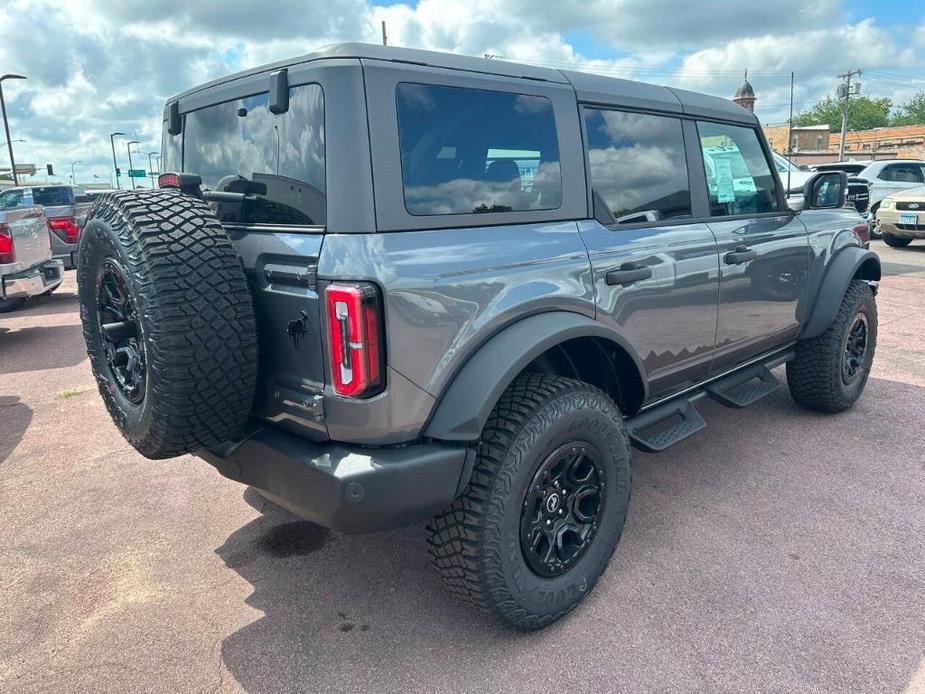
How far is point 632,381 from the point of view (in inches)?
116

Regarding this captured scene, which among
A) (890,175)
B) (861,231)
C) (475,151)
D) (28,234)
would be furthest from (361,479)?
(890,175)

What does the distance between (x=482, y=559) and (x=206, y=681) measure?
1.01m

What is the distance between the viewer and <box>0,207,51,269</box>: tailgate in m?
6.76

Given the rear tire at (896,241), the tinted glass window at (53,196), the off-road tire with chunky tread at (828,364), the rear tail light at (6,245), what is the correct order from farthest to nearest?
1. the rear tire at (896,241)
2. the tinted glass window at (53,196)
3. the rear tail light at (6,245)
4. the off-road tire with chunky tread at (828,364)

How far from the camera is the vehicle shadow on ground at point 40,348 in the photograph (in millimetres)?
6324

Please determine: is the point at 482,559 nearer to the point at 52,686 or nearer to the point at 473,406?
the point at 473,406

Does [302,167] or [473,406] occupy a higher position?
[302,167]

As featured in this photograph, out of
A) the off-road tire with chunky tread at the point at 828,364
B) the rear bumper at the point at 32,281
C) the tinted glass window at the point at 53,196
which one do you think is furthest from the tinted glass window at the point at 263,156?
the tinted glass window at the point at 53,196

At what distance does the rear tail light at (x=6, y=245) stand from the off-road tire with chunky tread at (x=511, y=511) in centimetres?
644

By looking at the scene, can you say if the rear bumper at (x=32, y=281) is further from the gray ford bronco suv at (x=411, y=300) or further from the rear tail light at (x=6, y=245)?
the gray ford bronco suv at (x=411, y=300)

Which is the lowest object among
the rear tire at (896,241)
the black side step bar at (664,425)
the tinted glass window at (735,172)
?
the black side step bar at (664,425)

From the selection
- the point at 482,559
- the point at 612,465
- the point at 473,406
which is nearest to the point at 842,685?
the point at 612,465

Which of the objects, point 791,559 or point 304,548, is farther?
point 304,548

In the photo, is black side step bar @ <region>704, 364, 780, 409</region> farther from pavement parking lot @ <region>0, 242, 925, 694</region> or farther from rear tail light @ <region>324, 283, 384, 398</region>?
rear tail light @ <region>324, 283, 384, 398</region>
